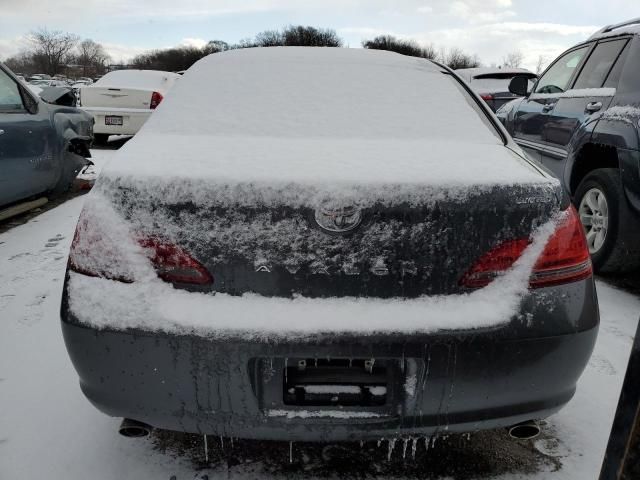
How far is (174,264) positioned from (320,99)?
3.41 ft

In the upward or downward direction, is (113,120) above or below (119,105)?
below

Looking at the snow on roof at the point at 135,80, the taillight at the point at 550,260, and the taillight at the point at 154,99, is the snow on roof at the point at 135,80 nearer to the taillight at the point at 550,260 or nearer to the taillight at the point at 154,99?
the taillight at the point at 154,99

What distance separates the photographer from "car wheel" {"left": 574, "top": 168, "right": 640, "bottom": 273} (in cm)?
349

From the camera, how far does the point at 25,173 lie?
4.38m

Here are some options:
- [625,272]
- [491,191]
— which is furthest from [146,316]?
[625,272]

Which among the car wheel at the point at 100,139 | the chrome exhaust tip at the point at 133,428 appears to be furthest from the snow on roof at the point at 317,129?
the car wheel at the point at 100,139

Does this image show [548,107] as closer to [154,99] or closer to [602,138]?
[602,138]

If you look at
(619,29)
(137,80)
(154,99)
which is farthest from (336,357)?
(137,80)

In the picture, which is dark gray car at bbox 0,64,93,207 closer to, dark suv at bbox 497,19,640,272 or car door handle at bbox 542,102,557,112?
dark suv at bbox 497,19,640,272

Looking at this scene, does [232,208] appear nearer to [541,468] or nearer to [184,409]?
[184,409]

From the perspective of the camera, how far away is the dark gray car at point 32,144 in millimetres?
4129

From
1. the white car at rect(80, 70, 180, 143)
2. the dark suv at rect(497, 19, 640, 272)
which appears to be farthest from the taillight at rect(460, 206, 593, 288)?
the white car at rect(80, 70, 180, 143)

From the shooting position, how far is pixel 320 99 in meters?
2.19

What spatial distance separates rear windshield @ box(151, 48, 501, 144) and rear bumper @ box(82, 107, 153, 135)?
734 centimetres
